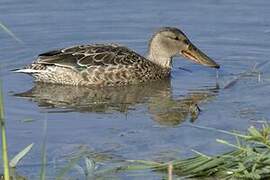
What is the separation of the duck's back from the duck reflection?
0.42ft

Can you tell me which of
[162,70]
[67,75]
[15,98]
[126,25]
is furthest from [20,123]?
[126,25]

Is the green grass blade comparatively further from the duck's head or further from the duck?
the duck's head

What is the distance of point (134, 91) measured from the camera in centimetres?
1012

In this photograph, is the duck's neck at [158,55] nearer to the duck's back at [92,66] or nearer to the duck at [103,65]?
the duck at [103,65]

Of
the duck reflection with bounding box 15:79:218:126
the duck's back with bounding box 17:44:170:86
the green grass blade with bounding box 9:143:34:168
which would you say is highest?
the green grass blade with bounding box 9:143:34:168

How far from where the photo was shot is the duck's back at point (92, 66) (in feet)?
34.0

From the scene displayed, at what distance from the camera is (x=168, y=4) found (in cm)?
1230

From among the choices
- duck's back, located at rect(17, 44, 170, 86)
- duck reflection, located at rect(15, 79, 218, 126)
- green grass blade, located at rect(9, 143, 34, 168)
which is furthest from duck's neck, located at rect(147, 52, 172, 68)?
green grass blade, located at rect(9, 143, 34, 168)

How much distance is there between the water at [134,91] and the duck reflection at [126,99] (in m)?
0.01

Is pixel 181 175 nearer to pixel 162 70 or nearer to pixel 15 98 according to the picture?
pixel 15 98

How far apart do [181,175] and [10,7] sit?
650 centimetres

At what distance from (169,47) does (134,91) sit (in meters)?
1.22

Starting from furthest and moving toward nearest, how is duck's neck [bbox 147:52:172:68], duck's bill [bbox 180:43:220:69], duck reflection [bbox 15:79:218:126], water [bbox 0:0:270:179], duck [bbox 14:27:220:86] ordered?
duck's neck [bbox 147:52:172:68] < duck's bill [bbox 180:43:220:69] < duck [bbox 14:27:220:86] < duck reflection [bbox 15:79:218:126] < water [bbox 0:0:270:179]

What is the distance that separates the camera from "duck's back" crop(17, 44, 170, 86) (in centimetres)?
1035
